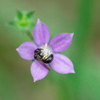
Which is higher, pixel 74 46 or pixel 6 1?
pixel 6 1

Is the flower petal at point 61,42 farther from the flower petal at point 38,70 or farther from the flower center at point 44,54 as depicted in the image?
the flower petal at point 38,70

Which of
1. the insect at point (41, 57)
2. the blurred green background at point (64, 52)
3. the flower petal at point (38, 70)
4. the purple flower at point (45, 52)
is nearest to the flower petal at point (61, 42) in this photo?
the purple flower at point (45, 52)

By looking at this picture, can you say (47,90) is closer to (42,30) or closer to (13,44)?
(13,44)

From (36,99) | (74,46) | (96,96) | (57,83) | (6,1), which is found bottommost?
(36,99)

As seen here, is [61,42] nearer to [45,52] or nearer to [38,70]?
[45,52]

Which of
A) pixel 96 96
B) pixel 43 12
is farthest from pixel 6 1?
pixel 96 96

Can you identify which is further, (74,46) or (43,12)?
(43,12)

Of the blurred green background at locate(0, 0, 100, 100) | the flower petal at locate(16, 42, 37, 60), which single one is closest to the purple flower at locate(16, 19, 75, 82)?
the flower petal at locate(16, 42, 37, 60)
